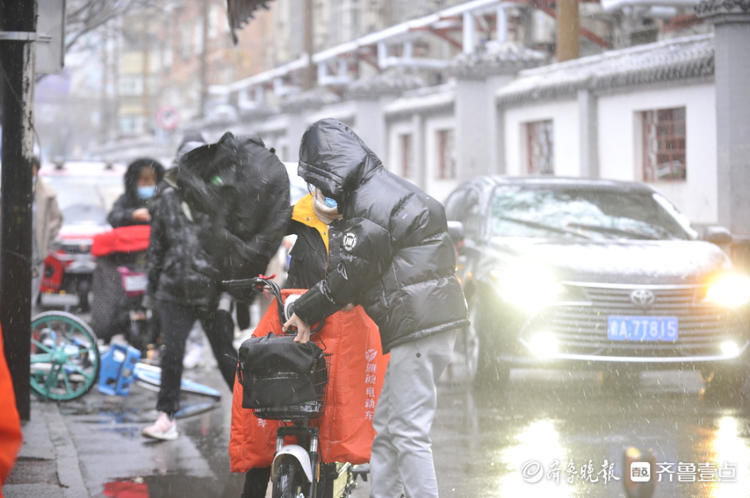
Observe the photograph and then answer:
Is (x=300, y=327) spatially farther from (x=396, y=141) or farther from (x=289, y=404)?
(x=396, y=141)

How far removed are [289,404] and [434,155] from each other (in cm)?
2571

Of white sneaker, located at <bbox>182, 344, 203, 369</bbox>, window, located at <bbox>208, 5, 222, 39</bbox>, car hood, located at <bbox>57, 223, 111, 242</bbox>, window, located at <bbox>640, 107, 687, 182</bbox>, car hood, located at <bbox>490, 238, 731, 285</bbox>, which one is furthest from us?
window, located at <bbox>208, 5, 222, 39</bbox>

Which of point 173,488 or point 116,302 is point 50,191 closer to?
point 116,302

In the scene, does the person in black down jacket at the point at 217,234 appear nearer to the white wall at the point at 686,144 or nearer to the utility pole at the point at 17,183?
the utility pole at the point at 17,183

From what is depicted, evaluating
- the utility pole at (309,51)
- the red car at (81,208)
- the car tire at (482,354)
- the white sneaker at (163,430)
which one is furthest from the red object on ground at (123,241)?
the utility pole at (309,51)

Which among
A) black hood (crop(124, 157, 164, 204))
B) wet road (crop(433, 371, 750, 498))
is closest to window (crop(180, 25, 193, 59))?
black hood (crop(124, 157, 164, 204))

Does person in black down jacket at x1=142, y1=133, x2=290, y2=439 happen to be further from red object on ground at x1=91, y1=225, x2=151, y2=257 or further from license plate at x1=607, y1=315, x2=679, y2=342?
red object on ground at x1=91, y1=225, x2=151, y2=257

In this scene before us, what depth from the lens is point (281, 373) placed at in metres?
4.95

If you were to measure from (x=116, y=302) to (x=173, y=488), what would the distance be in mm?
4578

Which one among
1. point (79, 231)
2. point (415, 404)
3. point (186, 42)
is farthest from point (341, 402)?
point (186, 42)

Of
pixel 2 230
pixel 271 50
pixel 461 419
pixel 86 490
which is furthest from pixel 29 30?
pixel 271 50

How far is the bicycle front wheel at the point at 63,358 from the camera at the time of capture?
32.9ft

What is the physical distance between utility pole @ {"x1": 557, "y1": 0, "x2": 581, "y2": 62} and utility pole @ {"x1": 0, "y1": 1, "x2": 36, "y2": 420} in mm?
17382

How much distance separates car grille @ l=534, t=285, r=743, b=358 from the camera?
9.18 meters
